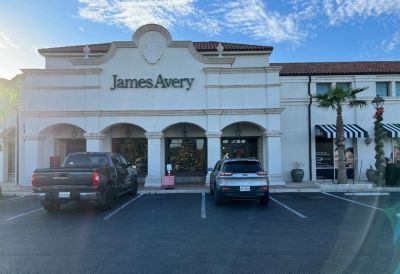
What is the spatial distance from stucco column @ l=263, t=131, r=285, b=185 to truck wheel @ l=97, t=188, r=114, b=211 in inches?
386

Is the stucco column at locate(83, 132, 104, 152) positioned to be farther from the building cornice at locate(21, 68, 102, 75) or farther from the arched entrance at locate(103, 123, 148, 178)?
the building cornice at locate(21, 68, 102, 75)

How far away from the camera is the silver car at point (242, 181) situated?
12148mm

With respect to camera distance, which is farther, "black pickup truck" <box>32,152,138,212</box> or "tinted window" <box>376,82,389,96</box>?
"tinted window" <box>376,82,389,96</box>

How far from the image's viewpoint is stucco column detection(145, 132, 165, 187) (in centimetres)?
1931

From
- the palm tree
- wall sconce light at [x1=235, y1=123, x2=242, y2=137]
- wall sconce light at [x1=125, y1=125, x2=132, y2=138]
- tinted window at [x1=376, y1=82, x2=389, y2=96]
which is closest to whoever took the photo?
the palm tree

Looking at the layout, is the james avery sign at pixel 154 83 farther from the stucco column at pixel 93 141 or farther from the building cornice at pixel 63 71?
the stucco column at pixel 93 141

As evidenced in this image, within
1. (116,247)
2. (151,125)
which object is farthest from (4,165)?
(116,247)

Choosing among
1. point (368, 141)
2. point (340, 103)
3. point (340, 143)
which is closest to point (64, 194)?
point (340, 143)

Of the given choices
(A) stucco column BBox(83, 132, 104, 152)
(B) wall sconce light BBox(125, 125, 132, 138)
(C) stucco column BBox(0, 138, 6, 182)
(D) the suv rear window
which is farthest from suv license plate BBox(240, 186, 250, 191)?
(C) stucco column BBox(0, 138, 6, 182)

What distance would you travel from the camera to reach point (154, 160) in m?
19.4

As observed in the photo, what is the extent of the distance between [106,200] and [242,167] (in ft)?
15.5


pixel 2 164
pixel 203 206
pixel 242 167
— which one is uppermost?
pixel 242 167

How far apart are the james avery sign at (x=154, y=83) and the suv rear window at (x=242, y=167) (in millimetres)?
8075

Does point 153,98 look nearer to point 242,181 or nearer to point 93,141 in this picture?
point 93,141
